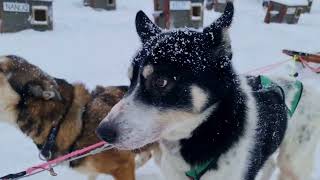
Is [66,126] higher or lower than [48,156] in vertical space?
higher

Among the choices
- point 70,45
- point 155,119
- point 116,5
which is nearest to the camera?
point 155,119

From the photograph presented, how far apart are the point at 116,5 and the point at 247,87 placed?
1156 cm

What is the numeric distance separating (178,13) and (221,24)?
351 inches

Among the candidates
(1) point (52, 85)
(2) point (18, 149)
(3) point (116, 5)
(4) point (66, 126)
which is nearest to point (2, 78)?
(1) point (52, 85)

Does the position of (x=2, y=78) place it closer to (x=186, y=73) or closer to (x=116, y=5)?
(x=186, y=73)

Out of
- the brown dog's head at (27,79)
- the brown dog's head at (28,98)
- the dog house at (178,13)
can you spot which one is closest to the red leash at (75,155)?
the brown dog's head at (28,98)

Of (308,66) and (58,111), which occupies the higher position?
(58,111)

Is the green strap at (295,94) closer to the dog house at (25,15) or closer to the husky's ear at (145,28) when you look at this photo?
the husky's ear at (145,28)

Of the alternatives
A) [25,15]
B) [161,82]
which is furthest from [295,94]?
[25,15]

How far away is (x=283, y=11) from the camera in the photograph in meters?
13.0

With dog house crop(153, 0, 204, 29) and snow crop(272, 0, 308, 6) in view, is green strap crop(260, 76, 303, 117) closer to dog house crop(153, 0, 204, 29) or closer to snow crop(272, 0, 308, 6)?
dog house crop(153, 0, 204, 29)

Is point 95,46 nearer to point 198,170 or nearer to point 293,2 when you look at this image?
point 198,170

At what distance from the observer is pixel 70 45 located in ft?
27.2

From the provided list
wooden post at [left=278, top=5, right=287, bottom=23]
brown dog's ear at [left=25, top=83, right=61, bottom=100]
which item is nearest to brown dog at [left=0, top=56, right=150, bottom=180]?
brown dog's ear at [left=25, top=83, right=61, bottom=100]
